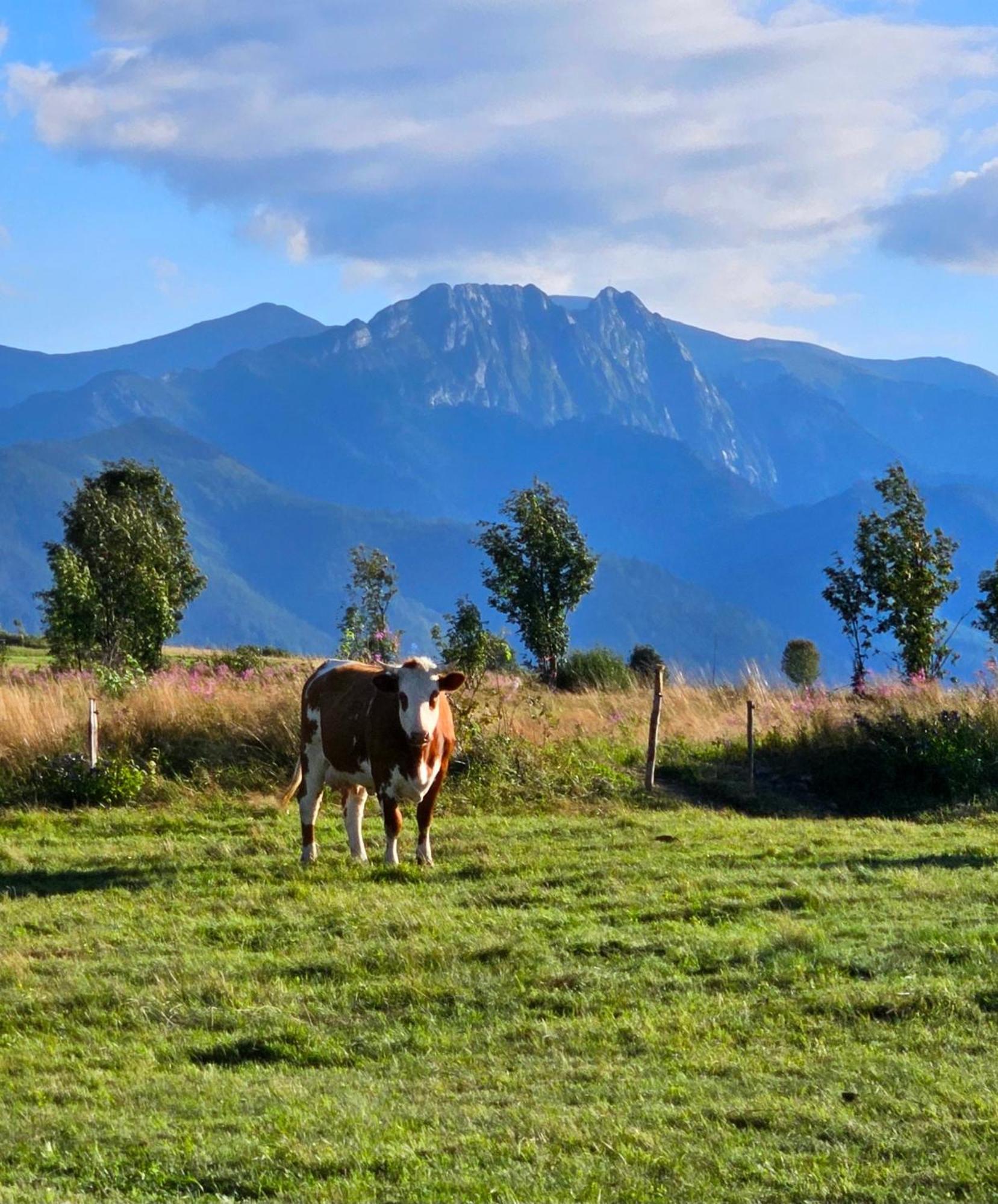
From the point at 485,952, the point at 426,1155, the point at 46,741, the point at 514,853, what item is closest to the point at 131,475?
the point at 46,741

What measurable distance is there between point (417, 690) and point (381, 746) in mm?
659

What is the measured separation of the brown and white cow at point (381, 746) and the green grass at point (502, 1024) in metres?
0.50

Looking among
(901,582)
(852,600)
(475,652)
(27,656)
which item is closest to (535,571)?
(852,600)

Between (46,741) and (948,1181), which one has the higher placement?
(46,741)

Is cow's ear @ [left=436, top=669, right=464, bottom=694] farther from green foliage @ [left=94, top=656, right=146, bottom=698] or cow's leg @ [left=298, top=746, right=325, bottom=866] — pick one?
green foliage @ [left=94, top=656, right=146, bottom=698]

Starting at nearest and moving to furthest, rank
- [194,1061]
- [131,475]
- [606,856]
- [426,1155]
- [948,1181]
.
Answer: [948,1181] < [426,1155] < [194,1061] < [606,856] < [131,475]

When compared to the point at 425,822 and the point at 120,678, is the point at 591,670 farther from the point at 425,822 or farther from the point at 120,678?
the point at 425,822

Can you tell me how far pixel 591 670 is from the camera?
3475 centimetres

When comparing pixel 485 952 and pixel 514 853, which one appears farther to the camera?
pixel 514 853

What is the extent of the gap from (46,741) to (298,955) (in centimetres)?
948

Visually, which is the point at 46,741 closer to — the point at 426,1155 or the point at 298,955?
the point at 298,955

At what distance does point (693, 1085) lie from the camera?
740 centimetres

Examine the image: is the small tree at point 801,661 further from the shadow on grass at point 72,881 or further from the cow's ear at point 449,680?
the shadow on grass at point 72,881

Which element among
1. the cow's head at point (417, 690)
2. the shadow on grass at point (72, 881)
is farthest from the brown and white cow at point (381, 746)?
the shadow on grass at point (72, 881)
